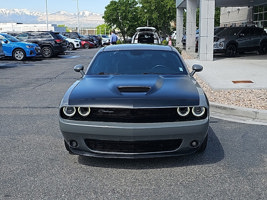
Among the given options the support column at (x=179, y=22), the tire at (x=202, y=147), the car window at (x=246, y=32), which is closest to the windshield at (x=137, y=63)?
the tire at (x=202, y=147)

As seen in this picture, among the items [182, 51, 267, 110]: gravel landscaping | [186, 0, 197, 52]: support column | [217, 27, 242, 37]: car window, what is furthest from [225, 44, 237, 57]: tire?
[182, 51, 267, 110]: gravel landscaping

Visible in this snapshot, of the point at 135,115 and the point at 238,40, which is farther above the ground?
the point at 238,40

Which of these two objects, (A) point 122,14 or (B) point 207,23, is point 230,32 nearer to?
(B) point 207,23

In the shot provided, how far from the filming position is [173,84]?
439cm

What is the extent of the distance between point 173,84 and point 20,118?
3569 millimetres

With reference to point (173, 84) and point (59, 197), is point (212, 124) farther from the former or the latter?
point (59, 197)

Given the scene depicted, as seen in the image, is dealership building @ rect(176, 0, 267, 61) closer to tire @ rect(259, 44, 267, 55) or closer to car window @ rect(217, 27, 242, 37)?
car window @ rect(217, 27, 242, 37)

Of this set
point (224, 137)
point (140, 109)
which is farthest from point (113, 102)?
point (224, 137)

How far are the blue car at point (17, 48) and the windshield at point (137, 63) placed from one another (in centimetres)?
1535

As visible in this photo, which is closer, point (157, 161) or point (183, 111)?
point (183, 111)

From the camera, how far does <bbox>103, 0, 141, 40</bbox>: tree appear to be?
8050cm

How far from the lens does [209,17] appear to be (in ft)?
54.3

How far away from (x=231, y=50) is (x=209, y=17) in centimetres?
344

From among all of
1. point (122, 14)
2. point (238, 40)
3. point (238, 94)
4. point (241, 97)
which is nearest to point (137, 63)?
point (241, 97)
